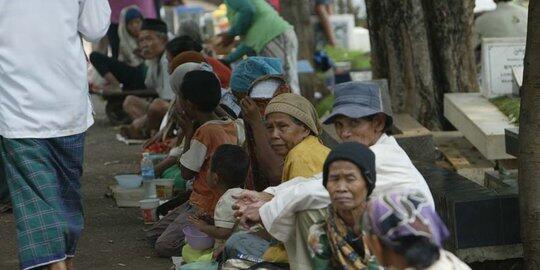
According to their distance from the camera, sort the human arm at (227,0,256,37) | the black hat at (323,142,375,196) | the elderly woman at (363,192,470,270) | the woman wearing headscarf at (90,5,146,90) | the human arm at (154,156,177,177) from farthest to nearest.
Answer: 1. the woman wearing headscarf at (90,5,146,90)
2. the human arm at (227,0,256,37)
3. the human arm at (154,156,177,177)
4. the black hat at (323,142,375,196)
5. the elderly woman at (363,192,470,270)

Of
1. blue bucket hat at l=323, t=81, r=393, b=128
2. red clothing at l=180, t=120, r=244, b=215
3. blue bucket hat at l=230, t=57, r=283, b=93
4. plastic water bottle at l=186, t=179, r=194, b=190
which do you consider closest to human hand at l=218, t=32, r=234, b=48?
plastic water bottle at l=186, t=179, r=194, b=190

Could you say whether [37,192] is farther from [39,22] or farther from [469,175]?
[469,175]

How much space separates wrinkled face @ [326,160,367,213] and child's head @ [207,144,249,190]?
188cm

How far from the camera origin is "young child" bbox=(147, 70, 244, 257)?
299 inches

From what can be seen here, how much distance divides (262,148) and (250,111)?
0.79 feet

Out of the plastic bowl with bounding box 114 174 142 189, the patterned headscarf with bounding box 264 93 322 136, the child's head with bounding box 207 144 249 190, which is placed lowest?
the plastic bowl with bounding box 114 174 142 189

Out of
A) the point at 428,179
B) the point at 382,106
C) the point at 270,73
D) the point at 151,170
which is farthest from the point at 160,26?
the point at 382,106

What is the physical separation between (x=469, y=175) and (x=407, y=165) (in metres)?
3.21

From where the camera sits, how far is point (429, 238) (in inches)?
167

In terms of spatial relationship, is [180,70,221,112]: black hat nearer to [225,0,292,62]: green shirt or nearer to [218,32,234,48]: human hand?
[225,0,292,62]: green shirt

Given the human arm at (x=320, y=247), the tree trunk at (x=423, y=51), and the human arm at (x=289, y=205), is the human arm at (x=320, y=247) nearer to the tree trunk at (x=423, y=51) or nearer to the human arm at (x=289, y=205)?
the human arm at (x=289, y=205)

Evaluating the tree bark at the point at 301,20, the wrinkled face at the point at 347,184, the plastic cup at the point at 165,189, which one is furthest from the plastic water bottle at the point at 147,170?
the tree bark at the point at 301,20

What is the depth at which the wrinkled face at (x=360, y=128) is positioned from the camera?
600 centimetres

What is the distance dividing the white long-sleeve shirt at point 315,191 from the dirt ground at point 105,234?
188 cm
